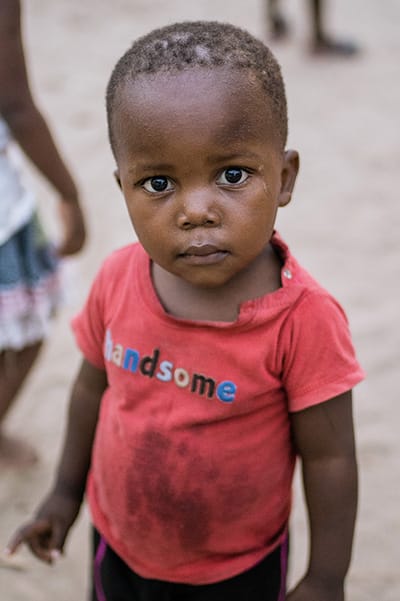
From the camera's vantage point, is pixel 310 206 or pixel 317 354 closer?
pixel 317 354

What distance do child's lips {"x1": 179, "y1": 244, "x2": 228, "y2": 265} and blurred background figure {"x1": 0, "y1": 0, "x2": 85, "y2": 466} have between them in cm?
107

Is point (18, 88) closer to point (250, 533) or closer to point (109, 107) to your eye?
point (109, 107)

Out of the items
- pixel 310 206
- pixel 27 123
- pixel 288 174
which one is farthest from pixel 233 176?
pixel 310 206

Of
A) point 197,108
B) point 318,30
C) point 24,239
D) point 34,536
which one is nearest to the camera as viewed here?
point 197,108

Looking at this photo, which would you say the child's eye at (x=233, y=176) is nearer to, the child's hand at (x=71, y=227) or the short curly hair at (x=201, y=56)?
the short curly hair at (x=201, y=56)

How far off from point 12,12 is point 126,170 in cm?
93

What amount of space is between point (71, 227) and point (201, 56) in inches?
54.2

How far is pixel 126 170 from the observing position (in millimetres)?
1419

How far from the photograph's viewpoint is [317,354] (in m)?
1.50

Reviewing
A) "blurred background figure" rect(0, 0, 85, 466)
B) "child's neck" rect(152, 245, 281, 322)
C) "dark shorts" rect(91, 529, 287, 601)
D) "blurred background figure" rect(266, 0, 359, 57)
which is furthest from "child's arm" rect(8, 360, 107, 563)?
"blurred background figure" rect(266, 0, 359, 57)

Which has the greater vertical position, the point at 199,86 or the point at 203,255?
the point at 199,86

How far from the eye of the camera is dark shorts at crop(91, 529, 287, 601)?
1.73 m

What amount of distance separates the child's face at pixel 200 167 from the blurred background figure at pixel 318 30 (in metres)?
5.86

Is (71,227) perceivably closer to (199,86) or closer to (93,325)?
(93,325)
